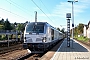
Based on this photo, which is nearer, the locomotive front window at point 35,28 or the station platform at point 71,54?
the station platform at point 71,54

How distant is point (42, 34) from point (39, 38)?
1.43 feet

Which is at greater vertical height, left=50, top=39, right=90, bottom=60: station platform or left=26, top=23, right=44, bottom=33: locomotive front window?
left=26, top=23, right=44, bottom=33: locomotive front window

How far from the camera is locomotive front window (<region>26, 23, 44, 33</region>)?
17.6 metres

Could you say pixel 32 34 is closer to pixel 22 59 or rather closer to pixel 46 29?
pixel 46 29

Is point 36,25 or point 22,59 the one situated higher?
point 36,25

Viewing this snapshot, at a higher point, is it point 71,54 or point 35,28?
point 35,28

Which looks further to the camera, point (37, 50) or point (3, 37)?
point (3, 37)

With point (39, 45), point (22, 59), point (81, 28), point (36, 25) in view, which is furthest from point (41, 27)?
point (81, 28)

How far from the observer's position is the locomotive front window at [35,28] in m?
17.6

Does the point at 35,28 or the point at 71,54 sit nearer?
the point at 71,54

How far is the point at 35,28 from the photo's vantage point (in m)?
17.8

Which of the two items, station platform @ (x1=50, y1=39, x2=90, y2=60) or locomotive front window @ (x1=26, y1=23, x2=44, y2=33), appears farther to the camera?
locomotive front window @ (x1=26, y1=23, x2=44, y2=33)

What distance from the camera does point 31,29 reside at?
17734mm

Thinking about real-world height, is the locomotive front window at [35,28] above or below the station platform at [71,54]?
above
